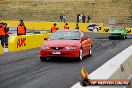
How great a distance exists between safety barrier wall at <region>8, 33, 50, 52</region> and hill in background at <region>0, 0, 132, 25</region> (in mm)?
40243

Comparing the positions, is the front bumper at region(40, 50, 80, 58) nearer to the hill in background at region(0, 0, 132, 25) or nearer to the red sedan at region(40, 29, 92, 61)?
the red sedan at region(40, 29, 92, 61)

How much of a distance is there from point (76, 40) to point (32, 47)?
1138 cm

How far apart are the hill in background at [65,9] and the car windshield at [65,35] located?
5095 centimetres

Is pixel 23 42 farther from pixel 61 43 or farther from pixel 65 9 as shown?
pixel 65 9

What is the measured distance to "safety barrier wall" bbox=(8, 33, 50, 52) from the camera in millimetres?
26780

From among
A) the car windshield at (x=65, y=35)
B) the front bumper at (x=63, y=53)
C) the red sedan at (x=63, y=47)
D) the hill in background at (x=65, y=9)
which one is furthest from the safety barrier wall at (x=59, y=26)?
the front bumper at (x=63, y=53)

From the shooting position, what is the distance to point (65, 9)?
76125 millimetres

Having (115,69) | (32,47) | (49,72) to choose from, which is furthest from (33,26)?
(115,69)

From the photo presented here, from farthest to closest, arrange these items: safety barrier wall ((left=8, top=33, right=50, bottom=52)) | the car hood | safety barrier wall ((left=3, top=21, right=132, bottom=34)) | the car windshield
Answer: safety barrier wall ((left=3, top=21, right=132, bottom=34))
safety barrier wall ((left=8, top=33, right=50, bottom=52))
the car windshield
the car hood

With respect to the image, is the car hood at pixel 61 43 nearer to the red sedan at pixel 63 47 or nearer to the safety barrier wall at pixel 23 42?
the red sedan at pixel 63 47

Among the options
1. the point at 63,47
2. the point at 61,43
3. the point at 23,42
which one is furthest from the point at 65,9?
the point at 63,47

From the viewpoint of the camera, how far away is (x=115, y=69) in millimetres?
9172

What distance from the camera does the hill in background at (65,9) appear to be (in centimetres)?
7288

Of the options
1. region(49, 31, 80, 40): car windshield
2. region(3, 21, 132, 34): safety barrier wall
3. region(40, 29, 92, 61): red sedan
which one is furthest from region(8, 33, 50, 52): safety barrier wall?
region(3, 21, 132, 34): safety barrier wall
